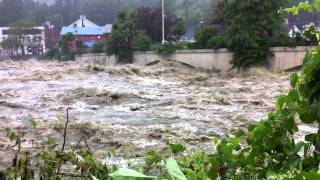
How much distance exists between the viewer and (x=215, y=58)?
137 feet

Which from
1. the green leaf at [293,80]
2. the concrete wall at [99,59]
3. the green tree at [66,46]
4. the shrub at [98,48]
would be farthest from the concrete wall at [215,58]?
the green leaf at [293,80]

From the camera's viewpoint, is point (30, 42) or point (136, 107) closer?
point (136, 107)

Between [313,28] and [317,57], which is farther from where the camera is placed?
[313,28]

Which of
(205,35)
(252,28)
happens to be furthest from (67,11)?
(252,28)

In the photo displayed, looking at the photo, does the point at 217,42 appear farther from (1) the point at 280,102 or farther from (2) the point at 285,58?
(1) the point at 280,102

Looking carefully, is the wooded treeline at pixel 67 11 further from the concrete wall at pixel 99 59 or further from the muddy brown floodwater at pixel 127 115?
the muddy brown floodwater at pixel 127 115

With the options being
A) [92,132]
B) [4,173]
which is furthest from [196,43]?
[4,173]

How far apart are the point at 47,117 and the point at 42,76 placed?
18941 millimetres

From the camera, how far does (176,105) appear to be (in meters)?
18.9

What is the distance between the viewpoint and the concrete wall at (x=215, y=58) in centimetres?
3634

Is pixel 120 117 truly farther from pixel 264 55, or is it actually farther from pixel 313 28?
pixel 264 55

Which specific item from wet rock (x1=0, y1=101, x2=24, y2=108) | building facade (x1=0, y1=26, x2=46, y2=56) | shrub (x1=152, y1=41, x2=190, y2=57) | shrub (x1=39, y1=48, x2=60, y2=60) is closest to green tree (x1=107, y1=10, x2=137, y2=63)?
shrub (x1=152, y1=41, x2=190, y2=57)

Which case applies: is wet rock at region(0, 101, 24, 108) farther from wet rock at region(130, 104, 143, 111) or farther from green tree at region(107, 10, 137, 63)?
green tree at region(107, 10, 137, 63)

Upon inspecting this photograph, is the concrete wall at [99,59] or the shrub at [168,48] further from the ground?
the shrub at [168,48]
